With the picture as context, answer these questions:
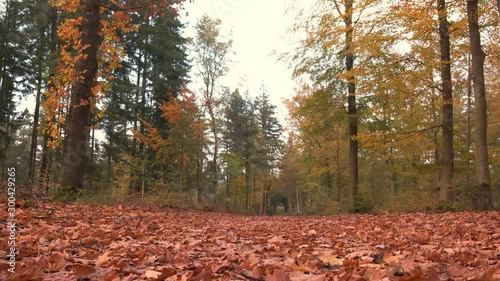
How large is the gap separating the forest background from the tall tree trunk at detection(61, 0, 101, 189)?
0.09 feet

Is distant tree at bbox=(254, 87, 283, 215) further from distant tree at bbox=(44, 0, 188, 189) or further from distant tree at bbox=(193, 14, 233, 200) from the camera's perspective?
distant tree at bbox=(44, 0, 188, 189)

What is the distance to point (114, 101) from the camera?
22.3 meters

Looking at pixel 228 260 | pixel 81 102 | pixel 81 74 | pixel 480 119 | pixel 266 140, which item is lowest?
pixel 228 260

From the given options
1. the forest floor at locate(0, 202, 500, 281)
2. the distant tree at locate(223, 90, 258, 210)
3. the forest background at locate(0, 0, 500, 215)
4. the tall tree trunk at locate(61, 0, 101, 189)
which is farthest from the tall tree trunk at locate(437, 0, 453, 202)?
the distant tree at locate(223, 90, 258, 210)

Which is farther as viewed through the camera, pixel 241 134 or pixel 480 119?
pixel 241 134


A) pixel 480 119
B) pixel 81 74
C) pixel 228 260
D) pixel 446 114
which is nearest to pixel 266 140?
pixel 446 114

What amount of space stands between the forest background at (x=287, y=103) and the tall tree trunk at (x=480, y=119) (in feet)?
0.10

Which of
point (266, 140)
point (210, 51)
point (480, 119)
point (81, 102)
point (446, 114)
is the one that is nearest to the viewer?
point (81, 102)

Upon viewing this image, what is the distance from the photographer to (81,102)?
891 cm

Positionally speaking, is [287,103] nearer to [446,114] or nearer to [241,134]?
[241,134]

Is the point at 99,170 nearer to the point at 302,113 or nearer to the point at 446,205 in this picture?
the point at 302,113

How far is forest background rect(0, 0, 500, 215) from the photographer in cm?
956

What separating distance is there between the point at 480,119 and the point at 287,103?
21348 millimetres

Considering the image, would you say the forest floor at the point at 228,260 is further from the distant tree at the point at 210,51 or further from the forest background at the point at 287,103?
the distant tree at the point at 210,51
